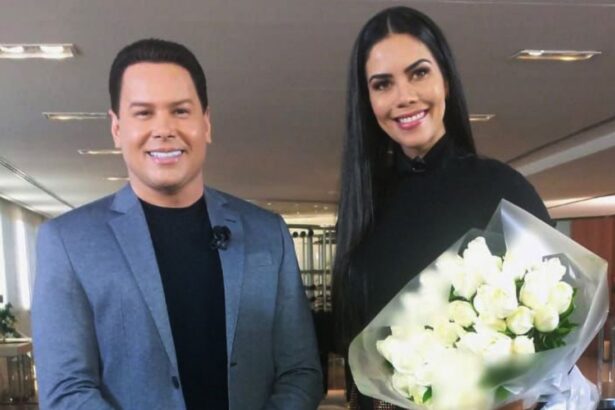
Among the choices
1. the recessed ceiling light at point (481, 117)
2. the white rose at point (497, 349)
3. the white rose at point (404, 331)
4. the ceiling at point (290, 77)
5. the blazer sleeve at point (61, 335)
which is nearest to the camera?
the white rose at point (497, 349)

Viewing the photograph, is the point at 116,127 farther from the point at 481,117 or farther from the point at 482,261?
the point at 481,117

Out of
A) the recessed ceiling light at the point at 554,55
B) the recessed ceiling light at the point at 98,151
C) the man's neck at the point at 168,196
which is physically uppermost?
the recessed ceiling light at the point at 554,55

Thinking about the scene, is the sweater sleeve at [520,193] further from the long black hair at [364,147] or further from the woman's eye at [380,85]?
the woman's eye at [380,85]

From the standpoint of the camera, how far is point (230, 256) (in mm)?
1538

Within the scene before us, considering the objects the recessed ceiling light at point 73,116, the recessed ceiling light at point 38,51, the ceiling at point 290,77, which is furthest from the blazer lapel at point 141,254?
the recessed ceiling light at point 73,116

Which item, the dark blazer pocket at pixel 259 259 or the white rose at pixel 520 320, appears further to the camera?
the dark blazer pocket at pixel 259 259

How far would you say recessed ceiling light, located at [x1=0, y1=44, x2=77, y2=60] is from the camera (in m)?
3.97

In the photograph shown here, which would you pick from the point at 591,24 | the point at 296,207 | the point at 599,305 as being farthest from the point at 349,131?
the point at 296,207

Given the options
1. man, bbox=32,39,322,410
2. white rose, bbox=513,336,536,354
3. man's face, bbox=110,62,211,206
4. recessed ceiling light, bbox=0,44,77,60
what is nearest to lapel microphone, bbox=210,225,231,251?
man, bbox=32,39,322,410

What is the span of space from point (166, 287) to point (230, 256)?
16 cm

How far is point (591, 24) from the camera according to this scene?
373 cm

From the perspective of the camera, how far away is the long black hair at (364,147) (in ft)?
5.12

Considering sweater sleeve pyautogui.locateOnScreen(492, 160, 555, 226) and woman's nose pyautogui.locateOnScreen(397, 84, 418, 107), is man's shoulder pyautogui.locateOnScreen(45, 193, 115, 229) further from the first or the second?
sweater sleeve pyautogui.locateOnScreen(492, 160, 555, 226)

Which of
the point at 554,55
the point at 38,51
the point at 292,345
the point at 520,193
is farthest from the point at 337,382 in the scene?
the point at 520,193
